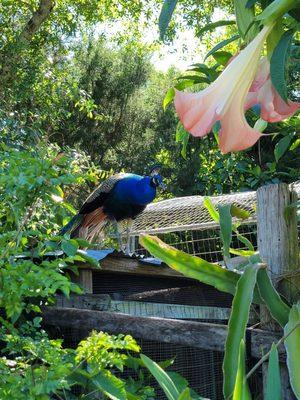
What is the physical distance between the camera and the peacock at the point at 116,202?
534 cm

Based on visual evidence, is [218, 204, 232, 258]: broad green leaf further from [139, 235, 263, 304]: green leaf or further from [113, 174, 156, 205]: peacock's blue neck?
[113, 174, 156, 205]: peacock's blue neck

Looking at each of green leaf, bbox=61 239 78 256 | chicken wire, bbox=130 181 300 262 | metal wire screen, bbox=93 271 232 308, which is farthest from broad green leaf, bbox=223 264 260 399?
chicken wire, bbox=130 181 300 262

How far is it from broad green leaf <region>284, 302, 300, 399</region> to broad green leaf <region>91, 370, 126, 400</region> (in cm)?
65

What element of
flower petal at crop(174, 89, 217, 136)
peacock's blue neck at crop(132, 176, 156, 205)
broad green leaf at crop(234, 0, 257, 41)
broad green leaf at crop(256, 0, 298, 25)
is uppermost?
peacock's blue neck at crop(132, 176, 156, 205)

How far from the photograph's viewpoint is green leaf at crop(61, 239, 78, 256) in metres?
2.17

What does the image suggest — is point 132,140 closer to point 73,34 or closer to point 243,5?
point 73,34

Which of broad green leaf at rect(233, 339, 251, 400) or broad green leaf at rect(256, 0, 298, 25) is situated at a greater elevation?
broad green leaf at rect(256, 0, 298, 25)

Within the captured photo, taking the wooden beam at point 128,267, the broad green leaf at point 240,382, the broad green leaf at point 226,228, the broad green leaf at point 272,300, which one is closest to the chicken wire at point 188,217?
the wooden beam at point 128,267

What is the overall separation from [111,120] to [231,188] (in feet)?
21.8

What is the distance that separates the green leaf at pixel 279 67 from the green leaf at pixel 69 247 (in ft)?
4.23

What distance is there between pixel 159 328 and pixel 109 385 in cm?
46

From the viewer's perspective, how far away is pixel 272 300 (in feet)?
5.94

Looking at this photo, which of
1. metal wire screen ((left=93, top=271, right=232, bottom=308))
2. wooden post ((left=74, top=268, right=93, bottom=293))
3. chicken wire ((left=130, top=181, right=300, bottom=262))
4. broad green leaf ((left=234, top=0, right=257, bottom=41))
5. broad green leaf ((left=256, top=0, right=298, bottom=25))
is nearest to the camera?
broad green leaf ((left=256, top=0, right=298, bottom=25))

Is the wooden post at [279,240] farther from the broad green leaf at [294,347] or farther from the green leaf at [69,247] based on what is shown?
the green leaf at [69,247]
